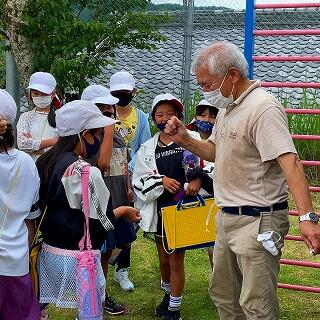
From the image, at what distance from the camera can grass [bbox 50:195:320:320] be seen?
521cm

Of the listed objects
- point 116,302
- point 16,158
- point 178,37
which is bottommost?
point 116,302

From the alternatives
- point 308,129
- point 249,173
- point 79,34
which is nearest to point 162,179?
point 249,173

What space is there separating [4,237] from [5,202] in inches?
6.9

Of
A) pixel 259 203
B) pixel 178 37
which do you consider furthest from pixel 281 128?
pixel 178 37

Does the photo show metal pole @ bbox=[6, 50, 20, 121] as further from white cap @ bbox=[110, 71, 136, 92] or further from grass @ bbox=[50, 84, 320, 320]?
white cap @ bbox=[110, 71, 136, 92]

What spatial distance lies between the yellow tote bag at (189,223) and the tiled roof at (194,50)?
550 centimetres

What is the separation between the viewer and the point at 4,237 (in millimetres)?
3717

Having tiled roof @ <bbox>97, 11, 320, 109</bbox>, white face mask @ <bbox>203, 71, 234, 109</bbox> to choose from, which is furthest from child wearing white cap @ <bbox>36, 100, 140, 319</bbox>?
tiled roof @ <bbox>97, 11, 320, 109</bbox>

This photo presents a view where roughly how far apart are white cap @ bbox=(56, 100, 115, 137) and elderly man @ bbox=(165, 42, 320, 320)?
60 centimetres

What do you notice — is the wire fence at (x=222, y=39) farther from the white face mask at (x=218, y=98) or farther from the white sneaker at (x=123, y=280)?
the white face mask at (x=218, y=98)

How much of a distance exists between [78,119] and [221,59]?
0.84 metres

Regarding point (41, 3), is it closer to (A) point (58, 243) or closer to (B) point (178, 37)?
(A) point (58, 243)

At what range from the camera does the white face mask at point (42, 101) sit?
5484mm

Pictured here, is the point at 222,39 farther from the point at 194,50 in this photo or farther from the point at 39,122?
the point at 39,122
